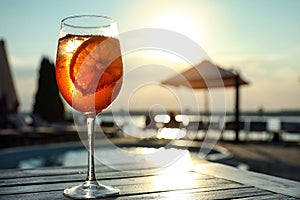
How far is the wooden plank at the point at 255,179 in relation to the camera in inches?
46.8

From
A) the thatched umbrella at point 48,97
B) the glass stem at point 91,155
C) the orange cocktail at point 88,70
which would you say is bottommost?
the thatched umbrella at point 48,97

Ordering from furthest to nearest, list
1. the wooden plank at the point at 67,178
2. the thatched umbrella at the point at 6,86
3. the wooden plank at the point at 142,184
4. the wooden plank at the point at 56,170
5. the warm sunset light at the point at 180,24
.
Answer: the thatched umbrella at the point at 6,86, the warm sunset light at the point at 180,24, the wooden plank at the point at 56,170, the wooden plank at the point at 67,178, the wooden plank at the point at 142,184

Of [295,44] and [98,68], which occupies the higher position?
[295,44]

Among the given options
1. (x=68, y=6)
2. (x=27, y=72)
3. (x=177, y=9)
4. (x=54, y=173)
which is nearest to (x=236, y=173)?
(x=54, y=173)

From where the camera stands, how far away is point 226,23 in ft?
27.8

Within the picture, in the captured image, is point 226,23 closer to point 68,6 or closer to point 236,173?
point 68,6

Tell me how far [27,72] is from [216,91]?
877 centimetres

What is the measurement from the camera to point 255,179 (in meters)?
1.37

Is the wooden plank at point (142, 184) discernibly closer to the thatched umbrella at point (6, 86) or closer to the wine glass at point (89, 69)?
the wine glass at point (89, 69)

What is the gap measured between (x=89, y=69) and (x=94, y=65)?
2cm

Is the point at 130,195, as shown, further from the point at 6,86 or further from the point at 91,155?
the point at 6,86

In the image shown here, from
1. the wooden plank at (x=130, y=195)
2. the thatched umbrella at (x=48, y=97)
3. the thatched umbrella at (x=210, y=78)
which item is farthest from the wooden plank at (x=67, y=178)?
the thatched umbrella at (x=48, y=97)

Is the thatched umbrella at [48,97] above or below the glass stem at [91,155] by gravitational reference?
below

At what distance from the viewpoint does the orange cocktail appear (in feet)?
3.71
